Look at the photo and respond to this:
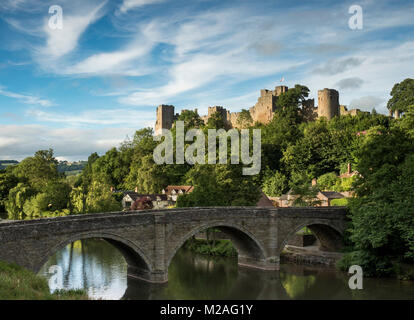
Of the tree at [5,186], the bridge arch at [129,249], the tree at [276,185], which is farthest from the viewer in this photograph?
the tree at [5,186]

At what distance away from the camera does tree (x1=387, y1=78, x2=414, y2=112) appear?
5709 centimetres

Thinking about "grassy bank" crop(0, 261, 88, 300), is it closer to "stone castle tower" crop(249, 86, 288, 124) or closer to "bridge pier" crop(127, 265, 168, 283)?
"bridge pier" crop(127, 265, 168, 283)

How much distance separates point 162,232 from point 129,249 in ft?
6.26

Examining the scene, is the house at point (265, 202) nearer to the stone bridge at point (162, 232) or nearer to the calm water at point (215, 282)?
the stone bridge at point (162, 232)

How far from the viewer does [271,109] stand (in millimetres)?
68625

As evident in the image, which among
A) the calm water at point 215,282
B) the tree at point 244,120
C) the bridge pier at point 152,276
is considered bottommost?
the calm water at point 215,282

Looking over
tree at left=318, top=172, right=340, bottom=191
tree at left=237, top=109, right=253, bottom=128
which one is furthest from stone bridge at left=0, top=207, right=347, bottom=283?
tree at left=237, top=109, right=253, bottom=128

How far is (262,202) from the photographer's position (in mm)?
41875

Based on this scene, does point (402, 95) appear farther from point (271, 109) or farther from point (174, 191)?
point (174, 191)

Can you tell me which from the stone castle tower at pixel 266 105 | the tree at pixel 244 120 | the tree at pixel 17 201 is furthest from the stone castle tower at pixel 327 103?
the tree at pixel 17 201

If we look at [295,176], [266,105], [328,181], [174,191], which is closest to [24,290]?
[295,176]

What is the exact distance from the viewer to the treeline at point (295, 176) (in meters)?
24.1

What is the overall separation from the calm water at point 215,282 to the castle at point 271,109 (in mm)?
39833
